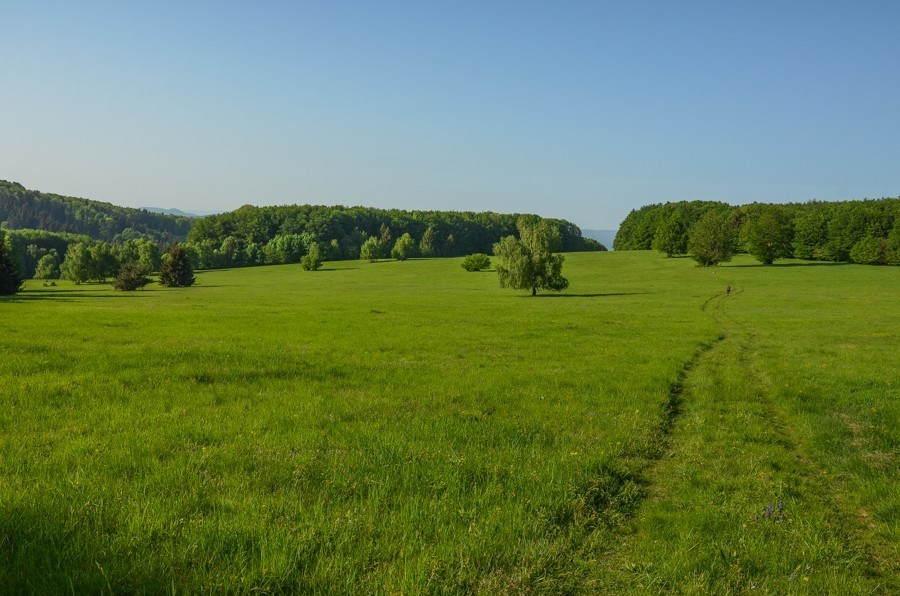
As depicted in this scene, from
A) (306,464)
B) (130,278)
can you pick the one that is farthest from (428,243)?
(306,464)

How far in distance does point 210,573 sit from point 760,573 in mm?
5813

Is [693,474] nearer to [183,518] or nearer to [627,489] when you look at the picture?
[627,489]

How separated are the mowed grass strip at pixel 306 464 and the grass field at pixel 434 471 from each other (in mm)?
40

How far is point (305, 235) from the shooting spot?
162m

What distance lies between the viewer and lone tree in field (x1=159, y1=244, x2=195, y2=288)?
3615 inches

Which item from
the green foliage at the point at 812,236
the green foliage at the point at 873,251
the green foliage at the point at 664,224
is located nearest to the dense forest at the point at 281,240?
the green foliage at the point at 664,224

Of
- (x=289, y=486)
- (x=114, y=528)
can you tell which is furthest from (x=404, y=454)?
(x=114, y=528)

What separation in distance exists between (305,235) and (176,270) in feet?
231

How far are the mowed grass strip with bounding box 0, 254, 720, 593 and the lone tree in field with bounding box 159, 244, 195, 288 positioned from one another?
7917 cm

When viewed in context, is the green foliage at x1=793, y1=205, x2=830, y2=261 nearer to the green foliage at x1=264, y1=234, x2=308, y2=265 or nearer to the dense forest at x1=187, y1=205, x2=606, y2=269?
the dense forest at x1=187, y1=205, x2=606, y2=269

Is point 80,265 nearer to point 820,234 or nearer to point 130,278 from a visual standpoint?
point 130,278

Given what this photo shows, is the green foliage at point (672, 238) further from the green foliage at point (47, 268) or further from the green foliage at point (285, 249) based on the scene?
the green foliage at point (47, 268)

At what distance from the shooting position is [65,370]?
14008 mm

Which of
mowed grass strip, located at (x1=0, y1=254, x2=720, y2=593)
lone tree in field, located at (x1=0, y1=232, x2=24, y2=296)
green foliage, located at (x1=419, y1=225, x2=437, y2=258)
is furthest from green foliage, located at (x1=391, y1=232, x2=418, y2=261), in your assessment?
mowed grass strip, located at (x1=0, y1=254, x2=720, y2=593)
